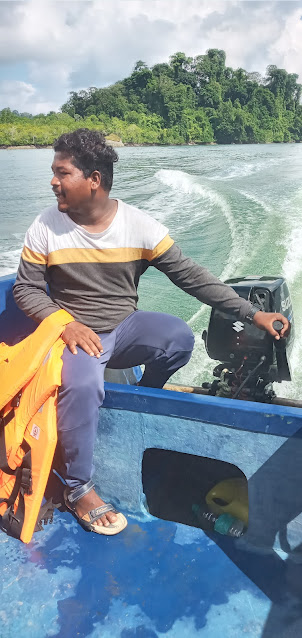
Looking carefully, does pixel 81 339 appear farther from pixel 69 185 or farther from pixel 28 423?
pixel 69 185

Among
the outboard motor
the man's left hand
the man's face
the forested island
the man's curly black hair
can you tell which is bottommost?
the outboard motor

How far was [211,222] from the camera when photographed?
9.53m

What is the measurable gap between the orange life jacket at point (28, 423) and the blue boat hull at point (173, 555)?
11 cm

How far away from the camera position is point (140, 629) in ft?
4.44

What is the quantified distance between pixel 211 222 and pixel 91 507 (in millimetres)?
8283

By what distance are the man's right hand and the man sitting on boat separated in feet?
0.09

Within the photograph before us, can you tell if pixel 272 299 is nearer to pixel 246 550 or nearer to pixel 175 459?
pixel 175 459

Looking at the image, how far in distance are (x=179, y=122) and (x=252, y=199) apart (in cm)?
3354

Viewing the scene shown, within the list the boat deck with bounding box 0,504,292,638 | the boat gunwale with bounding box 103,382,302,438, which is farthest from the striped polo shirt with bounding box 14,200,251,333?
the boat deck with bounding box 0,504,292,638

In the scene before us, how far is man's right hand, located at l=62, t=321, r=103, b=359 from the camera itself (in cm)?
167

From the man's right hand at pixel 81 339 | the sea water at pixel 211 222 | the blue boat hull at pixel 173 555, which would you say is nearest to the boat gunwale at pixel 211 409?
the blue boat hull at pixel 173 555

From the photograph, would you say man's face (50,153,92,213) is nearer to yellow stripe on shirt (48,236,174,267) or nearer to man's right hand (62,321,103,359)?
yellow stripe on shirt (48,236,174,267)

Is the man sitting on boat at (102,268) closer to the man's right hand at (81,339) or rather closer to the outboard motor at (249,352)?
the man's right hand at (81,339)

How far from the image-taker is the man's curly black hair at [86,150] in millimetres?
1826
